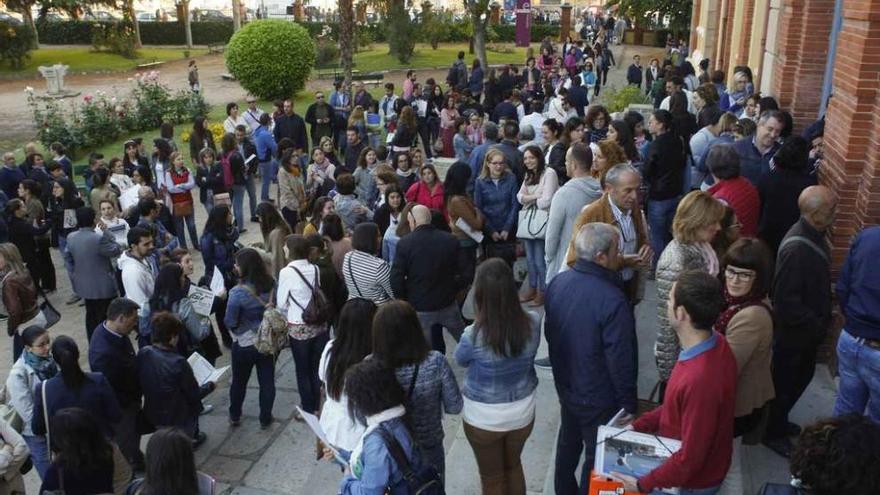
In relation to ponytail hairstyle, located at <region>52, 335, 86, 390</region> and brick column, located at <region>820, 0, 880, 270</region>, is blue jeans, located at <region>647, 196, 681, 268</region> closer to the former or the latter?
brick column, located at <region>820, 0, 880, 270</region>

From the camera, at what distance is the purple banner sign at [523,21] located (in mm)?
40591

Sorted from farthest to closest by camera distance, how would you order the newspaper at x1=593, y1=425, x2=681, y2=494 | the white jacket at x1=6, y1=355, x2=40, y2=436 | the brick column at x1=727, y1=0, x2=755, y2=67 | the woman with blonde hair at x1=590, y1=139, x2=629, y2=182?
1. the brick column at x1=727, y1=0, x2=755, y2=67
2. the woman with blonde hair at x1=590, y1=139, x2=629, y2=182
3. the white jacket at x1=6, y1=355, x2=40, y2=436
4. the newspaper at x1=593, y1=425, x2=681, y2=494

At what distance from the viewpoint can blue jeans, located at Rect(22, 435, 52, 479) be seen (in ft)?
16.5

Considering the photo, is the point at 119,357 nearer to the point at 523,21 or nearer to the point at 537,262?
the point at 537,262

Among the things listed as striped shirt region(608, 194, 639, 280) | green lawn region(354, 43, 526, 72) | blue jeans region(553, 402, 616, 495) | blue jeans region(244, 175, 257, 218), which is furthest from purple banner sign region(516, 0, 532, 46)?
blue jeans region(553, 402, 616, 495)

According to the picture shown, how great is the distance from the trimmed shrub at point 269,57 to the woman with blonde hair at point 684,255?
21182 mm

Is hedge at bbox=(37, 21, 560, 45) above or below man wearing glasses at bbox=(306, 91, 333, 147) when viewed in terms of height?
above

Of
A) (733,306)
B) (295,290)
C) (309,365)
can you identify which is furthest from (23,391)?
(733,306)

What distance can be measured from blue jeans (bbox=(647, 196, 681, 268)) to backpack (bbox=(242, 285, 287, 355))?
3968 millimetres

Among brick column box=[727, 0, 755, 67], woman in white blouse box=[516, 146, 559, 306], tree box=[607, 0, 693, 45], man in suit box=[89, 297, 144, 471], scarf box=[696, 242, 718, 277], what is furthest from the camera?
tree box=[607, 0, 693, 45]

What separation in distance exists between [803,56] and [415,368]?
698cm

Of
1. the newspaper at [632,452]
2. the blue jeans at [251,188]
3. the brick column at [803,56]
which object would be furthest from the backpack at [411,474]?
the blue jeans at [251,188]

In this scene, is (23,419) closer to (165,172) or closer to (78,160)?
(165,172)

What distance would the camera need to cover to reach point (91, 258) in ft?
25.0
